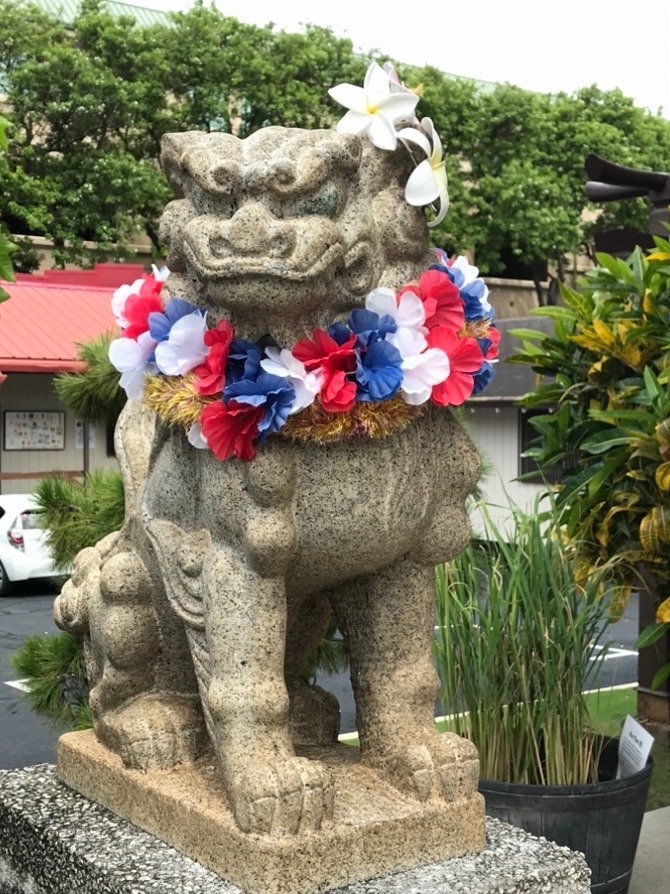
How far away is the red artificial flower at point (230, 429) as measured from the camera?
6.37 feet

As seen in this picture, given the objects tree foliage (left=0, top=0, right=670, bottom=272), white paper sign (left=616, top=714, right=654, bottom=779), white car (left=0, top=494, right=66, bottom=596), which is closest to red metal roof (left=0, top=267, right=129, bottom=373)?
white car (left=0, top=494, right=66, bottom=596)

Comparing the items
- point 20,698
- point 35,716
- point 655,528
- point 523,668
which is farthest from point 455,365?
point 35,716

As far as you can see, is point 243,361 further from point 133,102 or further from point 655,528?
point 133,102

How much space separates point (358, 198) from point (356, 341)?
0.26 meters

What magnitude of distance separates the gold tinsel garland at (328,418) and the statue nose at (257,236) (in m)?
0.28

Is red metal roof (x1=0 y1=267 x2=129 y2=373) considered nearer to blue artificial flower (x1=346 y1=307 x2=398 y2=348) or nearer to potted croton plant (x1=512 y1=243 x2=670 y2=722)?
potted croton plant (x1=512 y1=243 x2=670 y2=722)

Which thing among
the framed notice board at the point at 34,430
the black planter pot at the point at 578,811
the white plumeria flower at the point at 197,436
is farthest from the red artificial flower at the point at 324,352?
the framed notice board at the point at 34,430

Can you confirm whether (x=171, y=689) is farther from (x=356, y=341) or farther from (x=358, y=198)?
(x=358, y=198)

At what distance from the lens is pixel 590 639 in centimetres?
324

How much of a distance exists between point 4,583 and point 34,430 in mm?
2812

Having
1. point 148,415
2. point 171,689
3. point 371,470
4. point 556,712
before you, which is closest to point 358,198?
point 371,470

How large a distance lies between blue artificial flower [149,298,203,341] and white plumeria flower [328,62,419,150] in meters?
0.42

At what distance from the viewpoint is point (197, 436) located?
2014mm

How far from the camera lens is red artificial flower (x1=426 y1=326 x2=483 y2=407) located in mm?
2027
